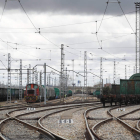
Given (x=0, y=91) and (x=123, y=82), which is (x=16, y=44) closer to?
(x=123, y=82)

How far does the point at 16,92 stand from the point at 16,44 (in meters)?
33.5

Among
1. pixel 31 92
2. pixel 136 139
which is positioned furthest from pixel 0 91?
pixel 136 139

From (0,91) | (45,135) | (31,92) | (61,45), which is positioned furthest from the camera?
(0,91)

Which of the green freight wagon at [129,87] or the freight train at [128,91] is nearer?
the freight train at [128,91]

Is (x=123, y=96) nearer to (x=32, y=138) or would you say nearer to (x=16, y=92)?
(x=32, y=138)

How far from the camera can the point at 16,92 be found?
67000 millimetres

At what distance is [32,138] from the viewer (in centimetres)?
1048

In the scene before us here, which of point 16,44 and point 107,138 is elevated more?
point 16,44

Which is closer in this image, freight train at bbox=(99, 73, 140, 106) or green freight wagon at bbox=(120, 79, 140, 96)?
freight train at bbox=(99, 73, 140, 106)

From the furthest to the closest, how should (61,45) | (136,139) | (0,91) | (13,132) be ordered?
1. (0,91)
2. (61,45)
3. (13,132)
4. (136,139)

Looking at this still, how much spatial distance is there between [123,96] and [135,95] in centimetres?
273

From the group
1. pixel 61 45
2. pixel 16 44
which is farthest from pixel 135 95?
pixel 16 44

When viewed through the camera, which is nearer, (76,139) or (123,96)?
(76,139)

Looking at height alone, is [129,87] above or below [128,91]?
above
